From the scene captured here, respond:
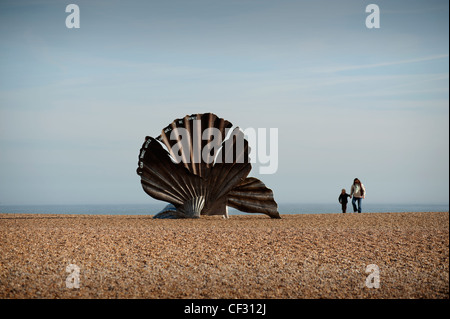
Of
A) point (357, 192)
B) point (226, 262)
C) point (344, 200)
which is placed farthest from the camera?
point (344, 200)

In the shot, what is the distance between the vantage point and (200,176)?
12008 mm

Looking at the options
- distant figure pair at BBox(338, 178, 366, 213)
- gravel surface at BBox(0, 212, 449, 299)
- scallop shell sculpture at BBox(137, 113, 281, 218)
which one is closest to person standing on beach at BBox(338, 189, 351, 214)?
distant figure pair at BBox(338, 178, 366, 213)

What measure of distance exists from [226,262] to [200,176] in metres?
5.96

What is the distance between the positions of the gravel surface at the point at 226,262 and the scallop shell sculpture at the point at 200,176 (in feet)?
10.6

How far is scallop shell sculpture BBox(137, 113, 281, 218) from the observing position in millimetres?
12023

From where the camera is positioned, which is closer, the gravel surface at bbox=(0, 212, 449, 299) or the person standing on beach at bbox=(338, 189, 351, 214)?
the gravel surface at bbox=(0, 212, 449, 299)

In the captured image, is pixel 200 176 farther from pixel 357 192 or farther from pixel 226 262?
pixel 226 262

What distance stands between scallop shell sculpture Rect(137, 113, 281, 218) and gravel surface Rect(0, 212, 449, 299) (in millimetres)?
3245
